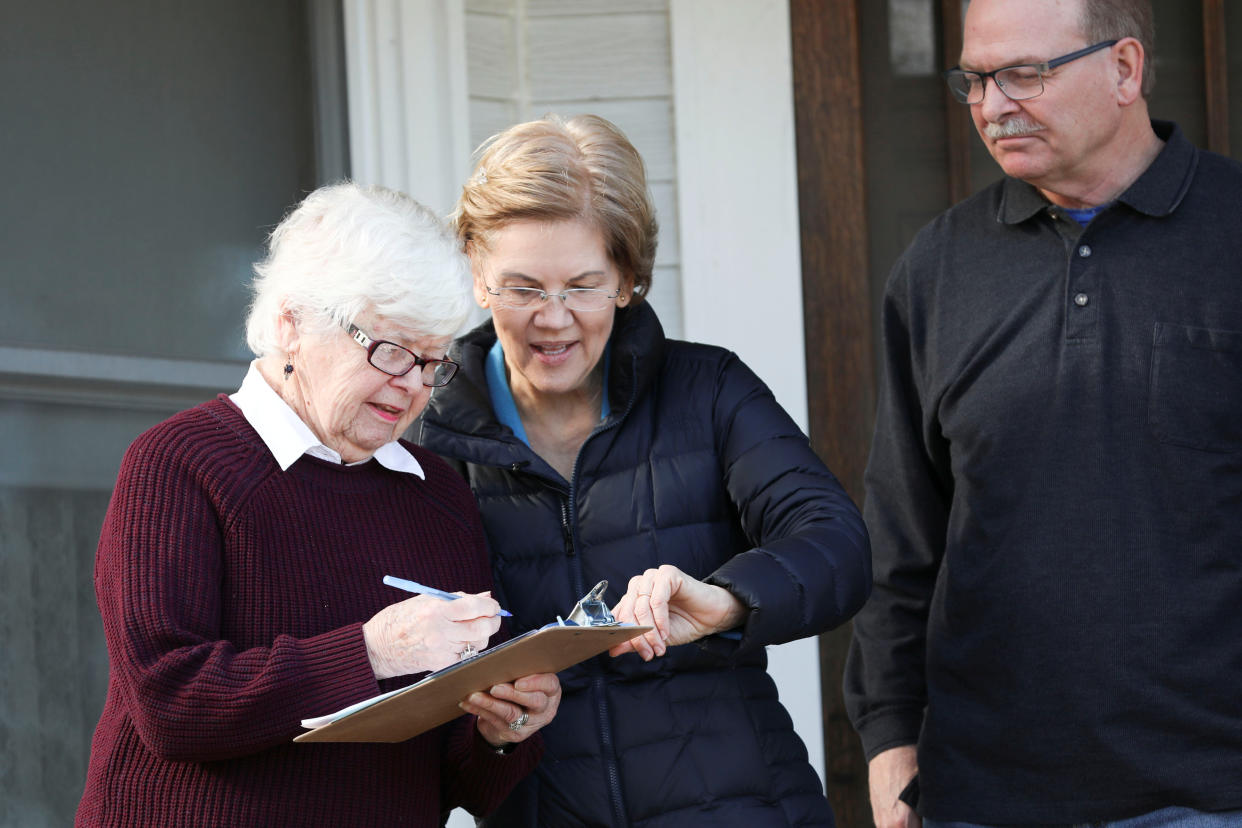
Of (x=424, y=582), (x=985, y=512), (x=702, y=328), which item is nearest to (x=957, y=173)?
(x=702, y=328)

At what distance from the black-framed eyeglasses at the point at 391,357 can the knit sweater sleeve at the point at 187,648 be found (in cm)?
26

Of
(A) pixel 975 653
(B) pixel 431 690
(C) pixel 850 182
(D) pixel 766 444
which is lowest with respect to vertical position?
(A) pixel 975 653

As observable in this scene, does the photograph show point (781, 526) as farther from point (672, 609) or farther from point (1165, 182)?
point (1165, 182)

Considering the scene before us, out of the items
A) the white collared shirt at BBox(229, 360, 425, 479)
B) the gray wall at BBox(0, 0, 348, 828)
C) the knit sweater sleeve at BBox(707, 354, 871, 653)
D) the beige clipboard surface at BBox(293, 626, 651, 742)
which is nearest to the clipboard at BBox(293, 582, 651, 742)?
the beige clipboard surface at BBox(293, 626, 651, 742)

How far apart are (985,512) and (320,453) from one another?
990 mm

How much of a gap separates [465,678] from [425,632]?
91mm

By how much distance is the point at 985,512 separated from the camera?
2.23 metres

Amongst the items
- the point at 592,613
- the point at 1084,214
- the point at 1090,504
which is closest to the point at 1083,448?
the point at 1090,504

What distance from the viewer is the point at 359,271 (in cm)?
186

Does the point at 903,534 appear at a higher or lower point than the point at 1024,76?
lower

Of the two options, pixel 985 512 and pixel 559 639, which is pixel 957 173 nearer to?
pixel 985 512

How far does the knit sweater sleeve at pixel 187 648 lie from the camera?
1.65 m

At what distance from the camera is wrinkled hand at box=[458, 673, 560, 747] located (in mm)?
1845

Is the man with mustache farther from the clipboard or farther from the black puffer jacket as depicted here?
the clipboard
